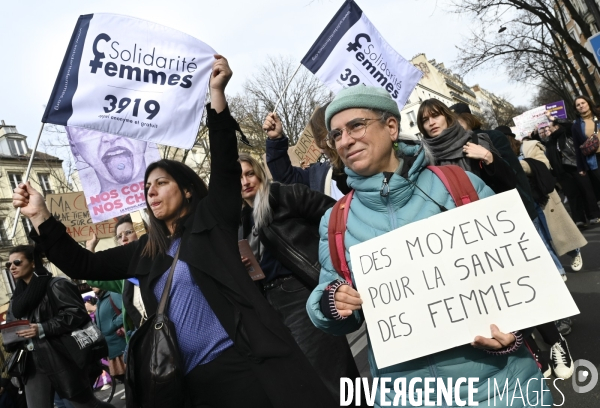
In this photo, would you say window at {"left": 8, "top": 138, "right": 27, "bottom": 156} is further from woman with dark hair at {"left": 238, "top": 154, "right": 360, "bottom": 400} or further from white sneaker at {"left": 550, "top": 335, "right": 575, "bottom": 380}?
white sneaker at {"left": 550, "top": 335, "right": 575, "bottom": 380}

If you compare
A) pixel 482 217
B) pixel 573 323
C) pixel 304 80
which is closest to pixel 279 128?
pixel 482 217

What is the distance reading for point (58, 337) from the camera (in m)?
4.53

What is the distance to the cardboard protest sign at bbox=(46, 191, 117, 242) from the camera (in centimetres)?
838

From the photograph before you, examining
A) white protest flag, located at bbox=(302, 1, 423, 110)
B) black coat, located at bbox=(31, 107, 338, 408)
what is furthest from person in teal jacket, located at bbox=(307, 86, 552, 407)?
white protest flag, located at bbox=(302, 1, 423, 110)

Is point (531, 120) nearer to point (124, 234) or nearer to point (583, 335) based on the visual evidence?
point (583, 335)

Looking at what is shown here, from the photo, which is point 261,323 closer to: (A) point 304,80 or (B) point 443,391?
(B) point 443,391

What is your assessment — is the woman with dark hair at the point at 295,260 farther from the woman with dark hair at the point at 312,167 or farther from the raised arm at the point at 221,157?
the raised arm at the point at 221,157

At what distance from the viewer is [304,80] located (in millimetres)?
23641

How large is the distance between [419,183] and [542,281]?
51 cm

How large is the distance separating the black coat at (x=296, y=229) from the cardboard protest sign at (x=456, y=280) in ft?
4.61

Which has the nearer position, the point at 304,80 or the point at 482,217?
the point at 482,217

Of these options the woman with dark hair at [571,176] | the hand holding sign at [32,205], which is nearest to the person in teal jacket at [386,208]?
the hand holding sign at [32,205]

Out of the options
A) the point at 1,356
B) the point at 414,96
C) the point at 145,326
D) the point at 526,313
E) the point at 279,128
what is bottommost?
the point at 526,313

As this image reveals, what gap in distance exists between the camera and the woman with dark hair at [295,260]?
305cm
